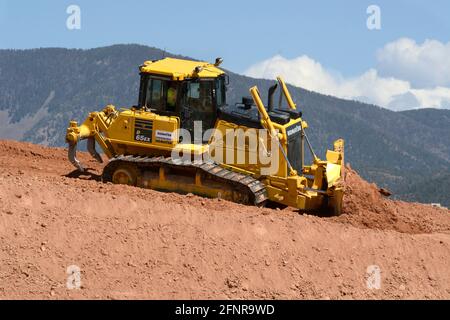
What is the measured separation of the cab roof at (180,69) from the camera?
17.8 meters

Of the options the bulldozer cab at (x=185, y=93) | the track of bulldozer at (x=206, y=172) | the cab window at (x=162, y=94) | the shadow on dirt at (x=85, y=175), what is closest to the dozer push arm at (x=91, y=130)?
the shadow on dirt at (x=85, y=175)

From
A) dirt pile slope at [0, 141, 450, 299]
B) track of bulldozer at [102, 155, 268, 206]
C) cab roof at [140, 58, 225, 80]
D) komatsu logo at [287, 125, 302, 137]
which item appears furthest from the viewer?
cab roof at [140, 58, 225, 80]

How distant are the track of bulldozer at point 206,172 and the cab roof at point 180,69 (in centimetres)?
203

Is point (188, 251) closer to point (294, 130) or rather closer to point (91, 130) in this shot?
point (294, 130)

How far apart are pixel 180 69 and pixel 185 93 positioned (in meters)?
0.67

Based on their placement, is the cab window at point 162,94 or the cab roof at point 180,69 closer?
the cab roof at point 180,69

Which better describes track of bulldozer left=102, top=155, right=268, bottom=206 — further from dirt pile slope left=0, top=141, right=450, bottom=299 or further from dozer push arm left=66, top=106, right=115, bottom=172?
dirt pile slope left=0, top=141, right=450, bottom=299

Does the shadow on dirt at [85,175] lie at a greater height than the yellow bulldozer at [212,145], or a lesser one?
lesser

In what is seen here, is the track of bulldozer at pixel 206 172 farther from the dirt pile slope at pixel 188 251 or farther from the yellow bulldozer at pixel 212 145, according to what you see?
the dirt pile slope at pixel 188 251

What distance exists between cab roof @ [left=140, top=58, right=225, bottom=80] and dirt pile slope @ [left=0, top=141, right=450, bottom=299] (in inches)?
131

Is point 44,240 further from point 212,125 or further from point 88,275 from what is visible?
point 212,125

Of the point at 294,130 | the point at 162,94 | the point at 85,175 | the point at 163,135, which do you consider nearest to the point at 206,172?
the point at 163,135

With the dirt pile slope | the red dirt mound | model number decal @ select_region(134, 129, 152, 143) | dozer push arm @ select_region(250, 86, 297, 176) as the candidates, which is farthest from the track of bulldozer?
the red dirt mound

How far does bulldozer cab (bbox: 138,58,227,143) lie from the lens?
1780 cm
